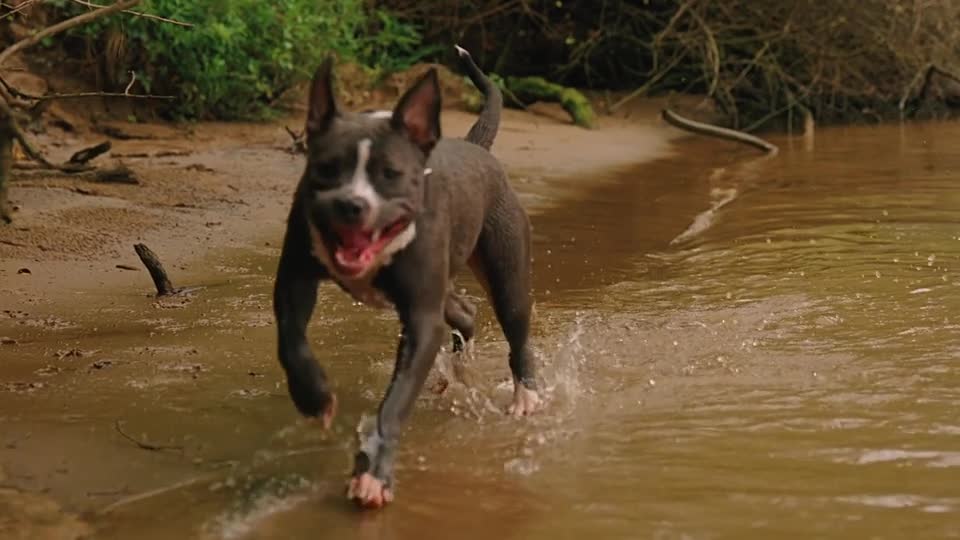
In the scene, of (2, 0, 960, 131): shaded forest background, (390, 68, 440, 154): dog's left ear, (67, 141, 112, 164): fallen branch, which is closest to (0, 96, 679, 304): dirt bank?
(67, 141, 112, 164): fallen branch

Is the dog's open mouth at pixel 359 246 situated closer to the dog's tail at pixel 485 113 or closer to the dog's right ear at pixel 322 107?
the dog's right ear at pixel 322 107

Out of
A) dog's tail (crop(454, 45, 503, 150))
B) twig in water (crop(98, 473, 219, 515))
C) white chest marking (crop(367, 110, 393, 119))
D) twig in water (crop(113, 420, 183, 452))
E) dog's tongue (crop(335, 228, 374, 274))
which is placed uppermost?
white chest marking (crop(367, 110, 393, 119))

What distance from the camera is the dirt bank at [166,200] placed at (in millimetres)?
7081

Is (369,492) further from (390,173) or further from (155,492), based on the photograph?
(390,173)

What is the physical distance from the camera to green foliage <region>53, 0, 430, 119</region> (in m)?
11.5

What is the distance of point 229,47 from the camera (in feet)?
39.3

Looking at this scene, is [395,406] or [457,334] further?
[457,334]

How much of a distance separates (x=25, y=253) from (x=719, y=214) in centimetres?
524

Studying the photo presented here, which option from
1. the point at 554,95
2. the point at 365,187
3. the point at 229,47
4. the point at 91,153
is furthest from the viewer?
the point at 554,95

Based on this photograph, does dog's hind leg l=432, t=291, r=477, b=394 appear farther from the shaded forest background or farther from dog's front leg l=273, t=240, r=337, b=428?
the shaded forest background

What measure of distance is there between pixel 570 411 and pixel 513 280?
0.57 m

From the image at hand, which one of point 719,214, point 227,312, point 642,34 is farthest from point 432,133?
point 642,34

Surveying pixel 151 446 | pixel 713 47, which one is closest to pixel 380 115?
pixel 151 446

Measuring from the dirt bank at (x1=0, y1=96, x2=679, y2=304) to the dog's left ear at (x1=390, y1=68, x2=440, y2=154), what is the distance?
9.55 feet
